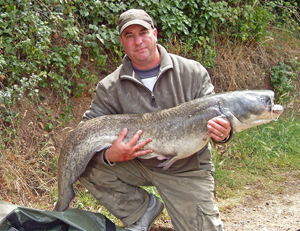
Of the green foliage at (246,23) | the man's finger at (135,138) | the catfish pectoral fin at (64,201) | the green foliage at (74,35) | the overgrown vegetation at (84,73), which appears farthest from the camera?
the green foliage at (246,23)

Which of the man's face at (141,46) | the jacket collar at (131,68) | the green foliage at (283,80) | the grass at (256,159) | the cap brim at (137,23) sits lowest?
the grass at (256,159)

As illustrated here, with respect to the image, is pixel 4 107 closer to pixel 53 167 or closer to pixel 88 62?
pixel 53 167

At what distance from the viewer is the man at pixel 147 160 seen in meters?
2.95

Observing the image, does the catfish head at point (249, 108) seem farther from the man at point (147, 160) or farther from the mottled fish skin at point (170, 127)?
the man at point (147, 160)

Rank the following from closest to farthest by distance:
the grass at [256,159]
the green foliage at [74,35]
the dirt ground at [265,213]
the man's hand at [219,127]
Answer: the man's hand at [219,127], the dirt ground at [265,213], the green foliage at [74,35], the grass at [256,159]

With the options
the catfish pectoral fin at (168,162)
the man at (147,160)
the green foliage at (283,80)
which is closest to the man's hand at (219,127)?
the man at (147,160)

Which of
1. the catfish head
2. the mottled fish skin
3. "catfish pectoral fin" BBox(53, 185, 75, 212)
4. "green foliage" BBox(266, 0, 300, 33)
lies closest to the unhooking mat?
"catfish pectoral fin" BBox(53, 185, 75, 212)

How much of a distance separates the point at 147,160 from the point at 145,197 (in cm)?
42

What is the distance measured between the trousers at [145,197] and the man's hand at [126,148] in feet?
1.04

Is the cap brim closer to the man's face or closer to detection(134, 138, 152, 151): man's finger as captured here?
the man's face

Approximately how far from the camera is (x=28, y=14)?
4.17 meters

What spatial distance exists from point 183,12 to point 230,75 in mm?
1618

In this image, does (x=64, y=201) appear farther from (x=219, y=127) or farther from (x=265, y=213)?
(x=265, y=213)

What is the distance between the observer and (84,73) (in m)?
4.80
